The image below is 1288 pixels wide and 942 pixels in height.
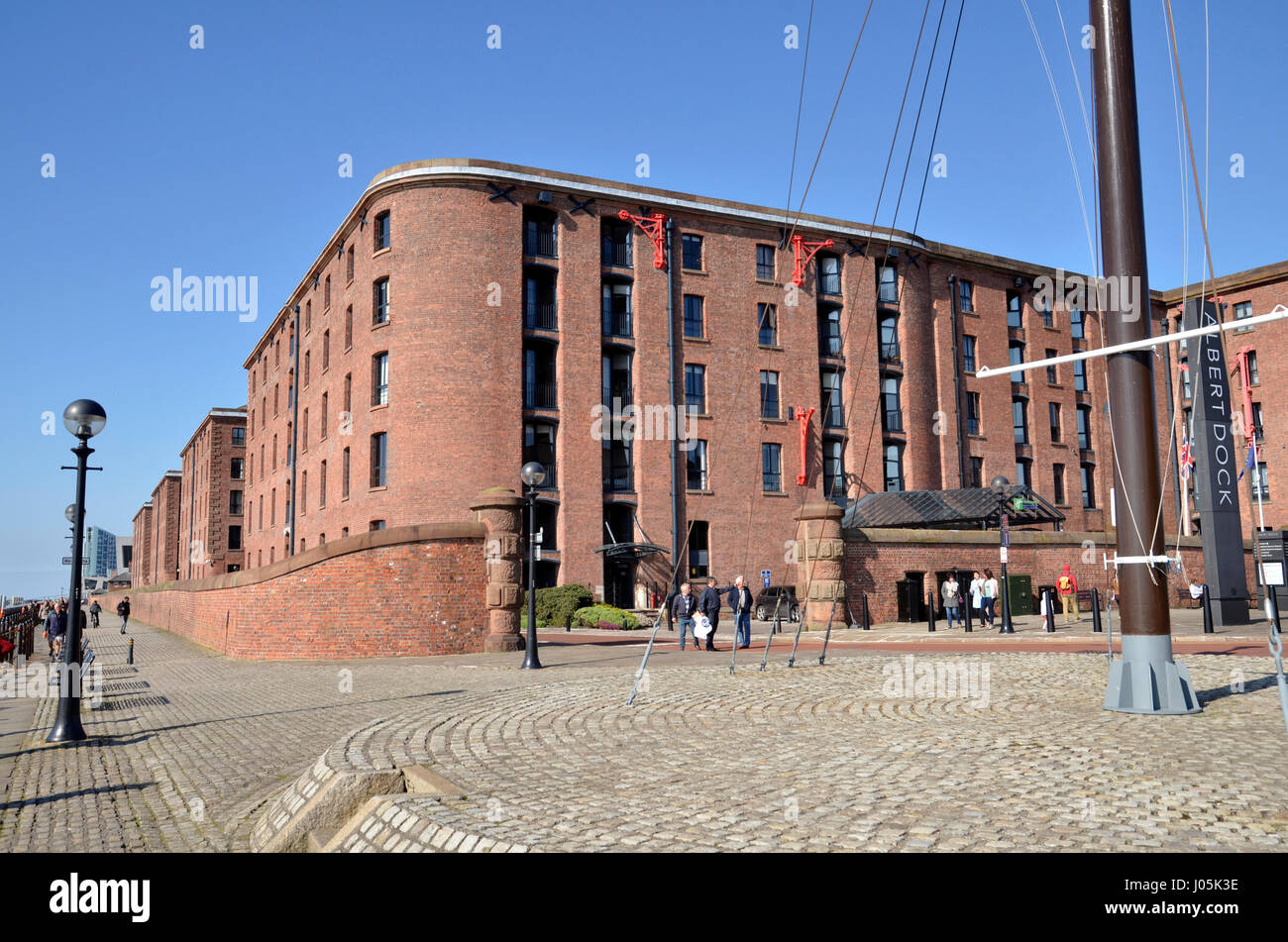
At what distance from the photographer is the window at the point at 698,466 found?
38.5 m

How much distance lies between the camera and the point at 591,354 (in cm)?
3769

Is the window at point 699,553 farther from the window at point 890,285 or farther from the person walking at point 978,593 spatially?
the window at point 890,285

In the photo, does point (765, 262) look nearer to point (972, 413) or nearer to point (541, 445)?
point (541, 445)

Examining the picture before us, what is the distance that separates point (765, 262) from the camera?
41531 mm

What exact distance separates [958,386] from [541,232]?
21229 mm

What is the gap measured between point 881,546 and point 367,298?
2280cm

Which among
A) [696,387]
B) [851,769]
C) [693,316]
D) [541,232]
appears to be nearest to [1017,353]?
[693,316]

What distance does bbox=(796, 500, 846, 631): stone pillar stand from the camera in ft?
84.3

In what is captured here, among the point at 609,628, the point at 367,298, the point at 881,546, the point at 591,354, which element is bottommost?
the point at 609,628

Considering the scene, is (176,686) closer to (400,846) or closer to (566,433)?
(400,846)

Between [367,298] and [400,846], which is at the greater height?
[367,298]

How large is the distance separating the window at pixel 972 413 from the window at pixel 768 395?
11.4 m

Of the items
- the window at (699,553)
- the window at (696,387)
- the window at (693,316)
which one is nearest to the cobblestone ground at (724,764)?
the window at (699,553)
